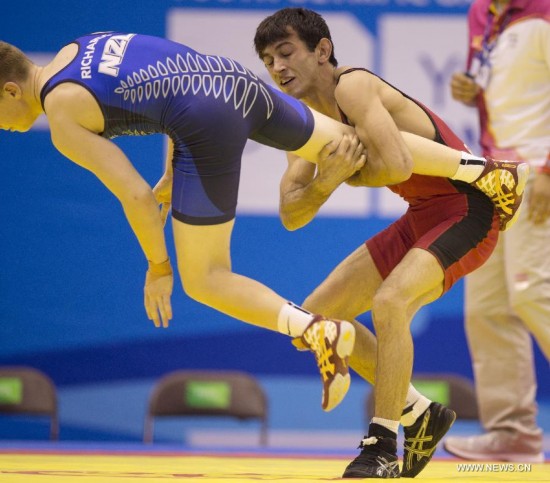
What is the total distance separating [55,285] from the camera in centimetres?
662

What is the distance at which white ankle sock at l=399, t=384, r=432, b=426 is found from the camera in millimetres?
3982

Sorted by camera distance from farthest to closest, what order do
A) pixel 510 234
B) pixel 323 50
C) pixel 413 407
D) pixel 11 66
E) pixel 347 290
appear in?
1. pixel 510 234
2. pixel 323 50
3. pixel 347 290
4. pixel 413 407
5. pixel 11 66

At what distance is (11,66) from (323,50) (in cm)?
129

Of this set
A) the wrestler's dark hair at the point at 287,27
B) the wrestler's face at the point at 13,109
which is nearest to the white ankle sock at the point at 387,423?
the wrestler's dark hair at the point at 287,27

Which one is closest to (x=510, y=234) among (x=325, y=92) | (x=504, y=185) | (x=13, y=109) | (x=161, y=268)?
(x=504, y=185)

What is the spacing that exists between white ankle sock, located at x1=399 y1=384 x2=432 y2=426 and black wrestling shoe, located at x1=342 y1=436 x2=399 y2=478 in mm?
290

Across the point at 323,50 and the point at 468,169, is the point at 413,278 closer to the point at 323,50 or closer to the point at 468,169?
the point at 468,169

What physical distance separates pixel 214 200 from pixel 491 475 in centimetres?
150

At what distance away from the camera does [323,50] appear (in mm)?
4371

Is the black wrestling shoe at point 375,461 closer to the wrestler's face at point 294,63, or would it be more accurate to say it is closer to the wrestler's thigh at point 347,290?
the wrestler's thigh at point 347,290

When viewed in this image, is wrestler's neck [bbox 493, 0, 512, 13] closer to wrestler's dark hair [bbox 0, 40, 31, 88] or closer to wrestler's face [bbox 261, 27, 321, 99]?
wrestler's face [bbox 261, 27, 321, 99]

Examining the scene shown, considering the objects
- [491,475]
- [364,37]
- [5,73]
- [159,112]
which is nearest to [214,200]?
[159,112]

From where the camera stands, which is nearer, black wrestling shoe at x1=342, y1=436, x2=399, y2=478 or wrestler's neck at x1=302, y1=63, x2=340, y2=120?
black wrestling shoe at x1=342, y1=436, x2=399, y2=478

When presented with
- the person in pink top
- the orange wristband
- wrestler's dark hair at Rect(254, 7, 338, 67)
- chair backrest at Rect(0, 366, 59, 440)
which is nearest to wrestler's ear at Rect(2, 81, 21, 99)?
the orange wristband
